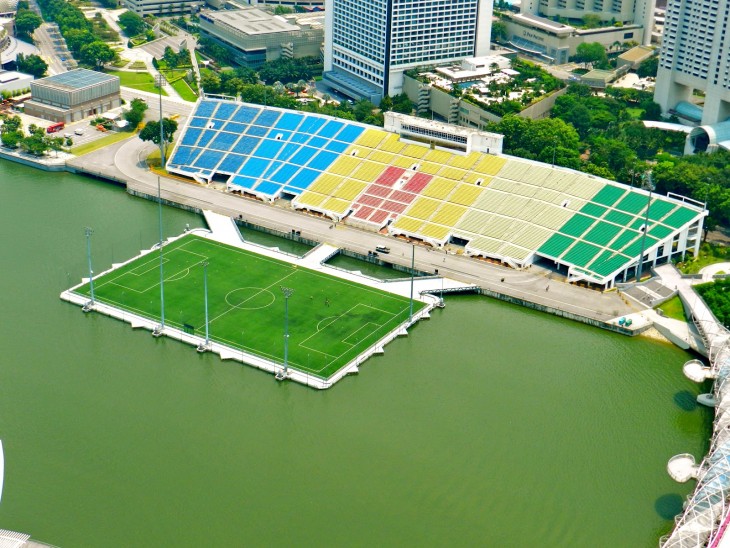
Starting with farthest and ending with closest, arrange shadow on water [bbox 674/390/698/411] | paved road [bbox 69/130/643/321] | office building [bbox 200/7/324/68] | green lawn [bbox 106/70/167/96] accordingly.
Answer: office building [bbox 200/7/324/68] < green lawn [bbox 106/70/167/96] < paved road [bbox 69/130/643/321] < shadow on water [bbox 674/390/698/411]

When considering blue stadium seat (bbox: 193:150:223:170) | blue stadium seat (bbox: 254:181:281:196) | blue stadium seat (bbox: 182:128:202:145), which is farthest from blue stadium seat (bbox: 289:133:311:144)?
blue stadium seat (bbox: 182:128:202:145)

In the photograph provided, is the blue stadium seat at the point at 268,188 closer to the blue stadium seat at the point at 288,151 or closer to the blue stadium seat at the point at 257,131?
the blue stadium seat at the point at 288,151

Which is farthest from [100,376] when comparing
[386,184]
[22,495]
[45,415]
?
[386,184]

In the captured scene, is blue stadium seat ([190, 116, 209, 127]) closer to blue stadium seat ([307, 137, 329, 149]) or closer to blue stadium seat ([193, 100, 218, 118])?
blue stadium seat ([193, 100, 218, 118])

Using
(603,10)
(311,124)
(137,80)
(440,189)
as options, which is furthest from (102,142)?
(603,10)

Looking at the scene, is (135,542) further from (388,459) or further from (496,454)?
(496,454)
